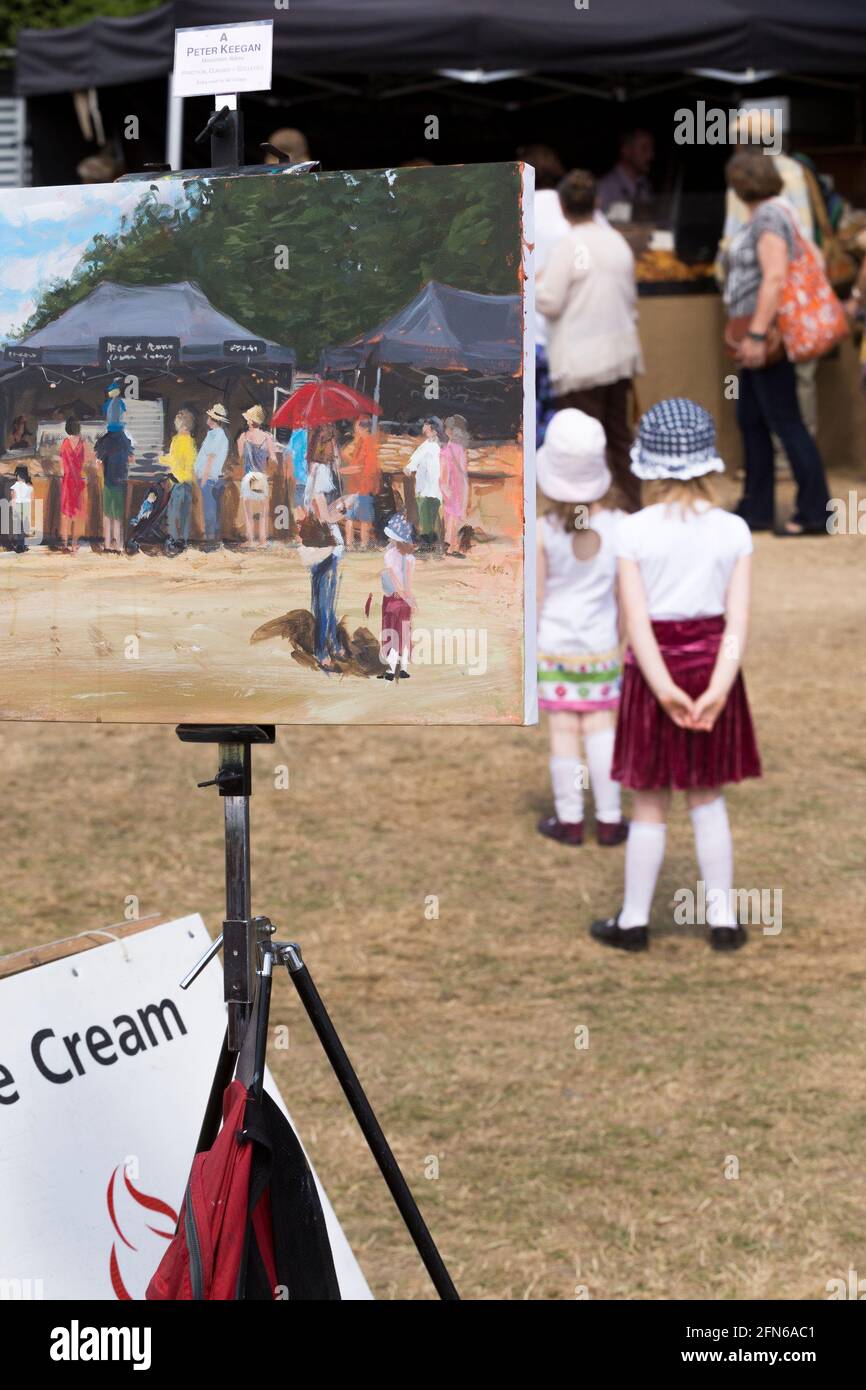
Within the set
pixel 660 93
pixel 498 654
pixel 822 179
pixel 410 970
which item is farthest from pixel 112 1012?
pixel 660 93

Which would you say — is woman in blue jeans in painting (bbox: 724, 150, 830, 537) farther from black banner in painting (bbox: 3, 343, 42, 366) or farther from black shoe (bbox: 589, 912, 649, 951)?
black banner in painting (bbox: 3, 343, 42, 366)

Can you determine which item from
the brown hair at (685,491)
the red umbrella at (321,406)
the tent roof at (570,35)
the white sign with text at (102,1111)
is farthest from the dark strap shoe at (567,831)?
the tent roof at (570,35)

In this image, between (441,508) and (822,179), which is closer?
(441,508)

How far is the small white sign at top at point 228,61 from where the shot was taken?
2.24 meters

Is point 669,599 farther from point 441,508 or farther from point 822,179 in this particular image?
point 822,179

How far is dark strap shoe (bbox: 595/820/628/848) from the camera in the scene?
549 cm

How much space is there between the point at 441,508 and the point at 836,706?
5.17 meters

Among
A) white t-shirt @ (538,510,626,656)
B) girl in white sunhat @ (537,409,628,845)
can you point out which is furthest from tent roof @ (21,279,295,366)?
white t-shirt @ (538,510,626,656)

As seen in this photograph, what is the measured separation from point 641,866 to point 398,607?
2.54 meters

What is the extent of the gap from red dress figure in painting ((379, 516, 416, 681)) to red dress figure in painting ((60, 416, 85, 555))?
16.7 inches

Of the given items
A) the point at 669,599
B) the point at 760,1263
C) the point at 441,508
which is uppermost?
the point at 441,508

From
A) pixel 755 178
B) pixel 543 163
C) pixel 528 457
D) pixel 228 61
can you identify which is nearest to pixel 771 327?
pixel 755 178

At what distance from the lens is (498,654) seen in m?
2.13
